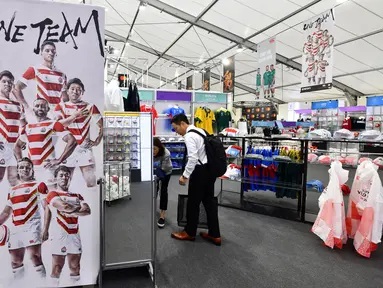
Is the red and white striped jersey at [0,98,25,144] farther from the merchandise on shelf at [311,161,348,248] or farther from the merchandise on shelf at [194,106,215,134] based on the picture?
the merchandise on shelf at [194,106,215,134]

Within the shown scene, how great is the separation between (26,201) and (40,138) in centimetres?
46

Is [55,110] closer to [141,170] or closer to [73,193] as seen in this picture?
[73,193]

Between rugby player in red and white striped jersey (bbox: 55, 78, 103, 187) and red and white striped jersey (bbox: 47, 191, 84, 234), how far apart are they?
0.14 m

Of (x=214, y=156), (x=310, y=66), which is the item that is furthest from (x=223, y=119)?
(x=214, y=156)

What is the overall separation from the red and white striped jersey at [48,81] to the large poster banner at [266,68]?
19.2ft

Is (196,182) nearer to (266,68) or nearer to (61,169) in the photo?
(61,169)

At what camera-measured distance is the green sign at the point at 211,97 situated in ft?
28.5

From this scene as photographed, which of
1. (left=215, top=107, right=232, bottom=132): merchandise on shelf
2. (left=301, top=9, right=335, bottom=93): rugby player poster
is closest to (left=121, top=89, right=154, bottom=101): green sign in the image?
(left=215, top=107, right=232, bottom=132): merchandise on shelf

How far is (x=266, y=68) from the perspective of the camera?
22.9 ft

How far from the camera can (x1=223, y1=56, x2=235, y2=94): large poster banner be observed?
29.9 ft

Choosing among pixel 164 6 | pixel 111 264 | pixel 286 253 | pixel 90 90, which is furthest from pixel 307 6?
pixel 111 264

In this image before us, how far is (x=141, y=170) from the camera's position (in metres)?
2.46

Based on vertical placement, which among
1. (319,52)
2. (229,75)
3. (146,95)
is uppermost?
(229,75)

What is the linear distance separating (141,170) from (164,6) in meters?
8.08
